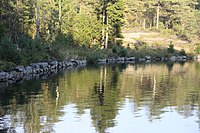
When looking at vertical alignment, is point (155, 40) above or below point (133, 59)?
above

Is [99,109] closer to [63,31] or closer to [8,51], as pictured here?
[8,51]

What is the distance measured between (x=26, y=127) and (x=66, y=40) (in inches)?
1554

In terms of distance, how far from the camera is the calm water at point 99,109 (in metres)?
12.5

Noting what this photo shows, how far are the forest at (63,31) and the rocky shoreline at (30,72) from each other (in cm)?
59

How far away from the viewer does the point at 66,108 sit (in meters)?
15.7

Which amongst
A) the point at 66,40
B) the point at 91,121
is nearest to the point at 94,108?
the point at 91,121

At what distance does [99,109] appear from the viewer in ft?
50.4

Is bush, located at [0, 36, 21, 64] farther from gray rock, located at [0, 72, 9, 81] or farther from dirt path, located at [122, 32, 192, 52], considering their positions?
dirt path, located at [122, 32, 192, 52]

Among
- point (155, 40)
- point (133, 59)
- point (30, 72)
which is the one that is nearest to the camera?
point (30, 72)

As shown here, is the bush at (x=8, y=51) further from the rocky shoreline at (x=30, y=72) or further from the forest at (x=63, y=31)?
the rocky shoreline at (x=30, y=72)

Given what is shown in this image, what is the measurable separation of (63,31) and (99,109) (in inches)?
1571

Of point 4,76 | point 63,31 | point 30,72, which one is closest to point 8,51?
point 30,72

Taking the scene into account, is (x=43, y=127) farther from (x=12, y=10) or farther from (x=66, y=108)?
(x=12, y=10)

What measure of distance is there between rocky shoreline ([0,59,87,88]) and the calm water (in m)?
2.55
